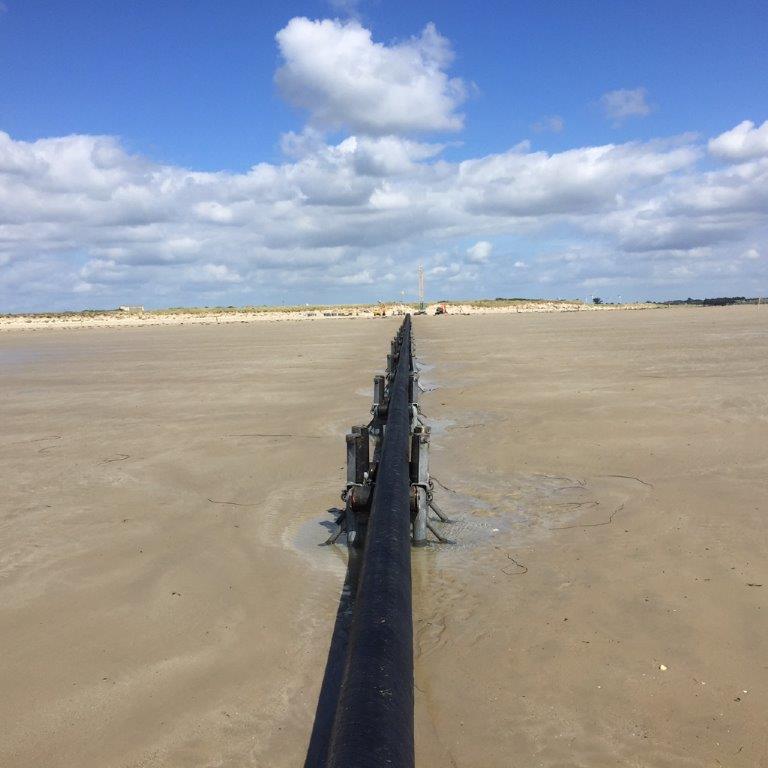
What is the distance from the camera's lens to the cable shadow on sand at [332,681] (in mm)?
2746

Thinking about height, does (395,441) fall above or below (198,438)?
above

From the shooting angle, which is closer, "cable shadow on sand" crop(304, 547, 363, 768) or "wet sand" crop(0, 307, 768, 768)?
"cable shadow on sand" crop(304, 547, 363, 768)

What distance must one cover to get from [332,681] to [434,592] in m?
1.12

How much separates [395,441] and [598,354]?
15.5 m

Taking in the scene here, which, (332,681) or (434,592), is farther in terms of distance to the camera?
(434,592)

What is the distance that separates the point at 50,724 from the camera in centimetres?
293

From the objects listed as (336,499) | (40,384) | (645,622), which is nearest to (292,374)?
(40,384)

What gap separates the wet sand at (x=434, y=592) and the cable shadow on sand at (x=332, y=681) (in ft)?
0.15

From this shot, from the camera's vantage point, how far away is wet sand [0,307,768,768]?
9.35ft

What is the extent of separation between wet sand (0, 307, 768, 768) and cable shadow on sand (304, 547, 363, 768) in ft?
0.15

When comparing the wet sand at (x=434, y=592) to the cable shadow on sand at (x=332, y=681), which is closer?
the cable shadow on sand at (x=332, y=681)

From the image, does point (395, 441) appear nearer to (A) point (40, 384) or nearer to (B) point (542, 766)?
(B) point (542, 766)

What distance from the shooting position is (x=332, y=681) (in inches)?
127

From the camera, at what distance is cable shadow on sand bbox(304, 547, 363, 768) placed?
9.01ft
